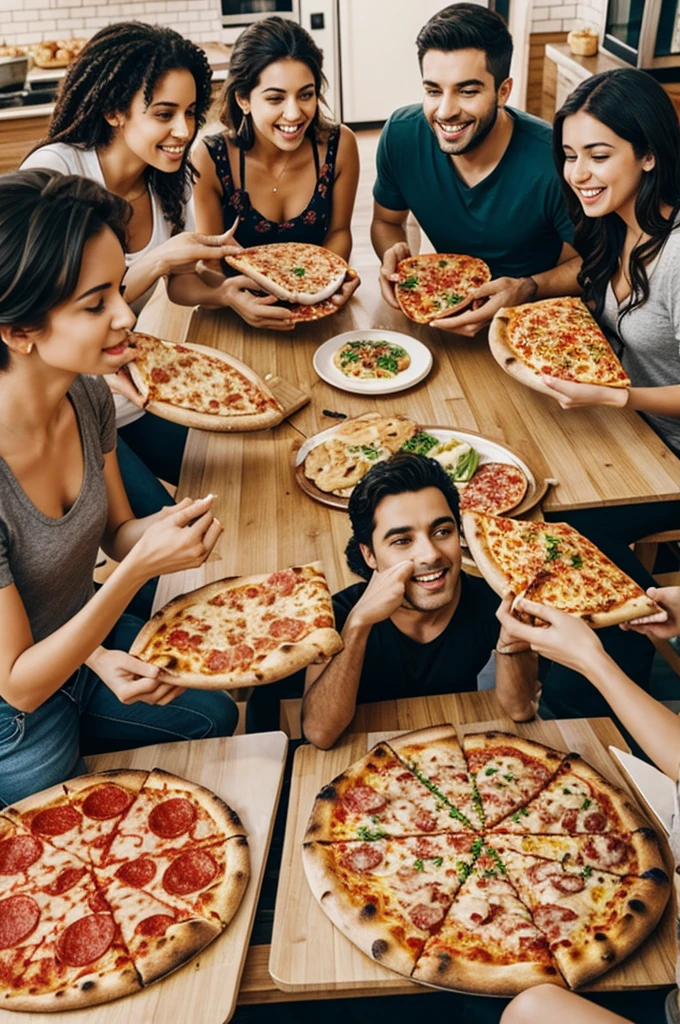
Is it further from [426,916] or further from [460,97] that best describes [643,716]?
[460,97]

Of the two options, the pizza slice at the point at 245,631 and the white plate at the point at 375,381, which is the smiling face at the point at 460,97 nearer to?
the white plate at the point at 375,381

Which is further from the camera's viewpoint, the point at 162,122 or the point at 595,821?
the point at 162,122

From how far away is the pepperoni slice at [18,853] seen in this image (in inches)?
76.7

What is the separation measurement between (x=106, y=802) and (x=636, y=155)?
2649 millimetres

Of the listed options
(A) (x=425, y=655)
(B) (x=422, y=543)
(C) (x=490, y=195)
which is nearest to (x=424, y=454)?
(B) (x=422, y=543)

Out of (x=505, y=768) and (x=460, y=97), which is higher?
(x=460, y=97)

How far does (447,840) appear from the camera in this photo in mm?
1962

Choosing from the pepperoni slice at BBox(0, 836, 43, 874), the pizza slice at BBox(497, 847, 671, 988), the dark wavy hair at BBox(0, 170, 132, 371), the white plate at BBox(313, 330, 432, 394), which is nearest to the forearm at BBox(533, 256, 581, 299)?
the white plate at BBox(313, 330, 432, 394)

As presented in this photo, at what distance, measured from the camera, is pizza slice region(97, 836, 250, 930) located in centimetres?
183

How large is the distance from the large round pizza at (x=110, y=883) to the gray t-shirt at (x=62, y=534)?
54 cm

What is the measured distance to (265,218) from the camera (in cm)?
412

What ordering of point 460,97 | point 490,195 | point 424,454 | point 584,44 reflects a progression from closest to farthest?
point 424,454
point 460,97
point 490,195
point 584,44

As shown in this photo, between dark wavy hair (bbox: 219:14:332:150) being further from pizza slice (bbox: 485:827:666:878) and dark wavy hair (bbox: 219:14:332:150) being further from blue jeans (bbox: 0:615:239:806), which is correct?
pizza slice (bbox: 485:827:666:878)

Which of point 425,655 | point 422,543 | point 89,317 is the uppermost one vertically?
point 89,317
